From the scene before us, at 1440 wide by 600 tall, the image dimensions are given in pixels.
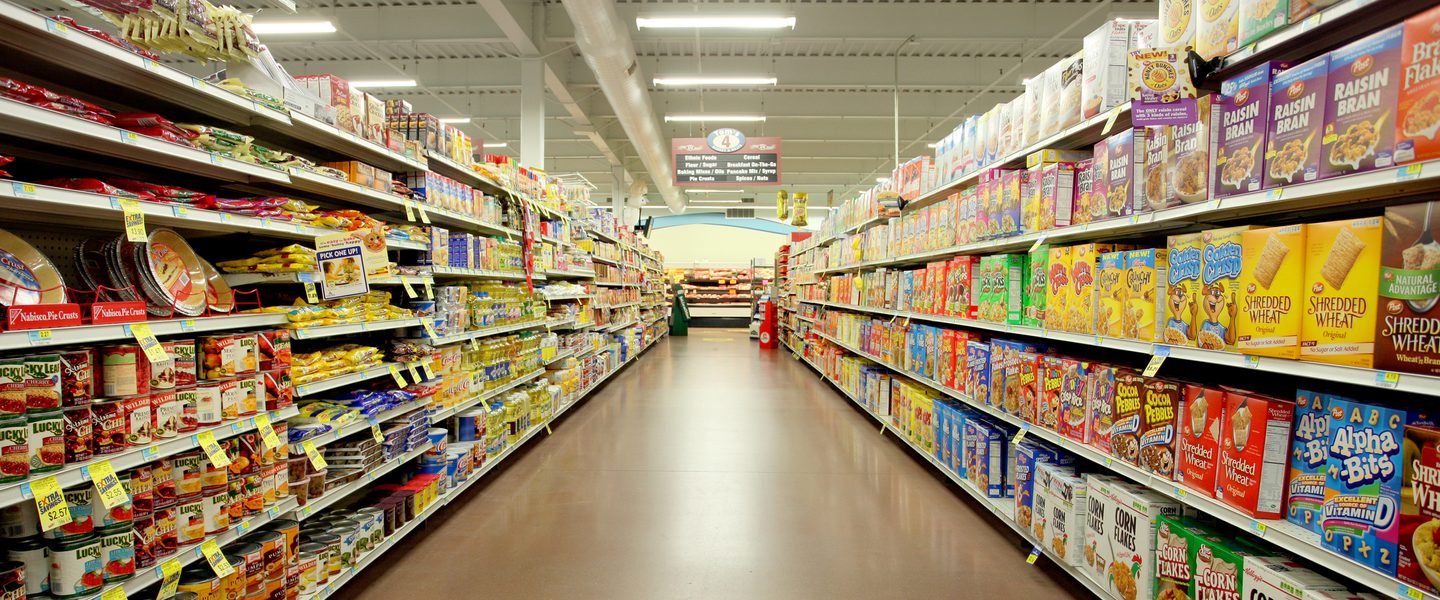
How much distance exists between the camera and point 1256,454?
1628mm

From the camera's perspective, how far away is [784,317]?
14.0 m

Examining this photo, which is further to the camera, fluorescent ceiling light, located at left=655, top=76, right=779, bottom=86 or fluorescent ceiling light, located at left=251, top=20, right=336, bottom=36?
fluorescent ceiling light, located at left=655, top=76, right=779, bottom=86

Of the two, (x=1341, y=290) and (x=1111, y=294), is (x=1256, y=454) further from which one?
(x=1111, y=294)

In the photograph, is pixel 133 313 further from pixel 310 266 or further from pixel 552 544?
pixel 552 544

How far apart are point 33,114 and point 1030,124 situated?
11.9 feet

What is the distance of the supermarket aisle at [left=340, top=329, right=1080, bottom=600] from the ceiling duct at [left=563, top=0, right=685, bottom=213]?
4.41 meters

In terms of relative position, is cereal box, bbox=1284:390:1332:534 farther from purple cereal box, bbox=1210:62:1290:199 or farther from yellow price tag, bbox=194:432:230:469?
yellow price tag, bbox=194:432:230:469

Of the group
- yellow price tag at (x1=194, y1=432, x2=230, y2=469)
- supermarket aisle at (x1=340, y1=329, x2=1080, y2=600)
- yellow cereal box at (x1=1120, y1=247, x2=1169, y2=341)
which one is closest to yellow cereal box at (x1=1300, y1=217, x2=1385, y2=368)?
yellow cereal box at (x1=1120, y1=247, x2=1169, y2=341)

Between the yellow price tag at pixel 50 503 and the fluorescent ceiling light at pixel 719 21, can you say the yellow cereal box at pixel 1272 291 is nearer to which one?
the yellow price tag at pixel 50 503

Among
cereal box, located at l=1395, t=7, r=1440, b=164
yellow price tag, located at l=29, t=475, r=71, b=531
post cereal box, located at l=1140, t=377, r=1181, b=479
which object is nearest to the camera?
cereal box, located at l=1395, t=7, r=1440, b=164

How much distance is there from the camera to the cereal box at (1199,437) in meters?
1.78

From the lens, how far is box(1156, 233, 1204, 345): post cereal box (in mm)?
1855

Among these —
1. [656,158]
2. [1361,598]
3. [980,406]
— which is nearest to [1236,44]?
[1361,598]

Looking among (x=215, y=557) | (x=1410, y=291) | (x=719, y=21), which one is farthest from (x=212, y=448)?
(x=719, y=21)
